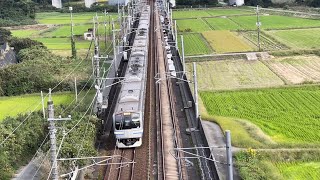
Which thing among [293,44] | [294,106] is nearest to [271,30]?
[293,44]

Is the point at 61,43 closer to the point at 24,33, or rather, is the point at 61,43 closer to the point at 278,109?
the point at 24,33

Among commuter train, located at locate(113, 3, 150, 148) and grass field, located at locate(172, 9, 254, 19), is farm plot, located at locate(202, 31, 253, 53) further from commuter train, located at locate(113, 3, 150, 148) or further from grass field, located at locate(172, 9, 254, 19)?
commuter train, located at locate(113, 3, 150, 148)

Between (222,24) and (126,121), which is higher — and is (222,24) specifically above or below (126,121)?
above

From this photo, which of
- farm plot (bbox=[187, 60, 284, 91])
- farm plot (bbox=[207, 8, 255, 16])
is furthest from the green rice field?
farm plot (bbox=[187, 60, 284, 91])

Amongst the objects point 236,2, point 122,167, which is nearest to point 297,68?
point 122,167

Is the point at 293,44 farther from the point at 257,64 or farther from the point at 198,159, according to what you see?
the point at 198,159

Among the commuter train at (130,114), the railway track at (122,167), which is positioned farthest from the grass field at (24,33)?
the railway track at (122,167)
